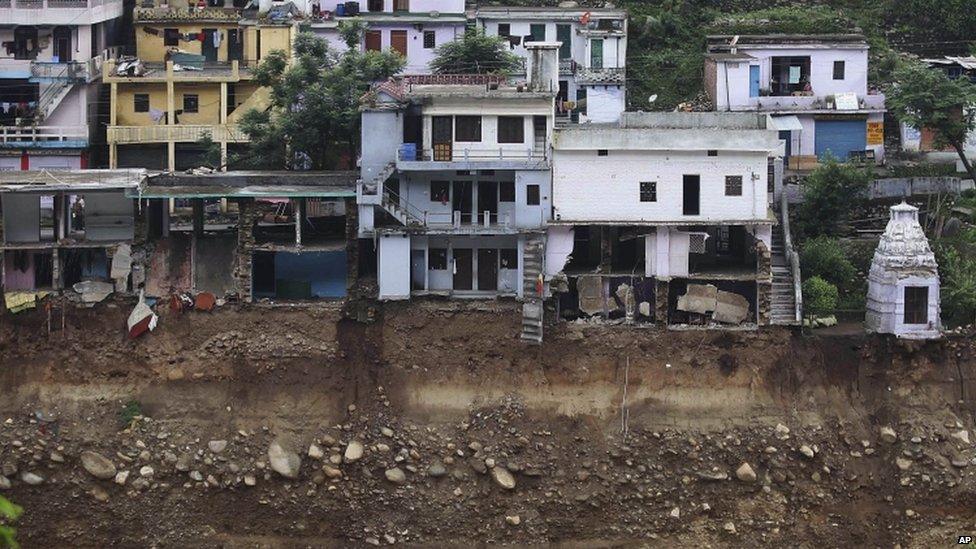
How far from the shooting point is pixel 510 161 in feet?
226

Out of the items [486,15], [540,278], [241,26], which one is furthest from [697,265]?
[241,26]

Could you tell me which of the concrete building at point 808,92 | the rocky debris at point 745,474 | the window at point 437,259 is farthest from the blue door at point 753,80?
the rocky debris at point 745,474

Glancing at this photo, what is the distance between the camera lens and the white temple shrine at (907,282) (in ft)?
221

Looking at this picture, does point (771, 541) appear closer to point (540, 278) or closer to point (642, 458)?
point (642, 458)

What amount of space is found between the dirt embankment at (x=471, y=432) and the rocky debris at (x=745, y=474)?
4 cm

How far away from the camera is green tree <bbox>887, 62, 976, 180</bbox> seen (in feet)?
240

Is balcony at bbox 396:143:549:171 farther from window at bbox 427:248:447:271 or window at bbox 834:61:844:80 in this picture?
window at bbox 834:61:844:80

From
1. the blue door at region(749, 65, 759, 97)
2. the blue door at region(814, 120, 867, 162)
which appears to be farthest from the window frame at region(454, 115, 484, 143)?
the blue door at region(814, 120, 867, 162)

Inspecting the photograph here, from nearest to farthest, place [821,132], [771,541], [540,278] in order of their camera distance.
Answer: [771,541], [540,278], [821,132]

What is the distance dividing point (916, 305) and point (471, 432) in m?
15.3

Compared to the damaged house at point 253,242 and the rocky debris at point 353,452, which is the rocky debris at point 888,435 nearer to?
the rocky debris at point 353,452

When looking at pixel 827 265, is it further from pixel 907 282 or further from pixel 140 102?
pixel 140 102

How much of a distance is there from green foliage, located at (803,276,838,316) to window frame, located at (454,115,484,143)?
39.7 feet

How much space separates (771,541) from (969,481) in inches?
268
